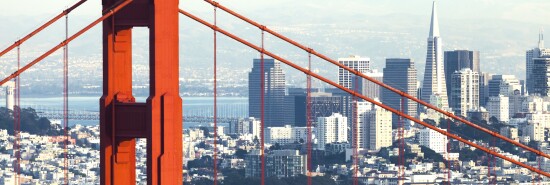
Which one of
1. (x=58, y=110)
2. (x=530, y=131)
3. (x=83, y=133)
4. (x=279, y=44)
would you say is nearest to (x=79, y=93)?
(x=58, y=110)

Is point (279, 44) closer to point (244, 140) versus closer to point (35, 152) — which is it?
point (244, 140)

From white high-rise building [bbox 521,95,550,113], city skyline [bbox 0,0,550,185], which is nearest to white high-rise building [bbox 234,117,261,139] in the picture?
city skyline [bbox 0,0,550,185]

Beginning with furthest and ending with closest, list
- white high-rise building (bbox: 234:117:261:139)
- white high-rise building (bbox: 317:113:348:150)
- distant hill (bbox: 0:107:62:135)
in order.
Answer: white high-rise building (bbox: 234:117:261:139) < white high-rise building (bbox: 317:113:348:150) < distant hill (bbox: 0:107:62:135)

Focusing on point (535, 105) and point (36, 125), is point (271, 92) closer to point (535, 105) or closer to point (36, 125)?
point (535, 105)

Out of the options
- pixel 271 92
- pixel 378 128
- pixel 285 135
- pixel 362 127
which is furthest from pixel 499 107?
pixel 285 135

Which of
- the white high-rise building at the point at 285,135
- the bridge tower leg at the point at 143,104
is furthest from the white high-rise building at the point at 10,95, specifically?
the bridge tower leg at the point at 143,104

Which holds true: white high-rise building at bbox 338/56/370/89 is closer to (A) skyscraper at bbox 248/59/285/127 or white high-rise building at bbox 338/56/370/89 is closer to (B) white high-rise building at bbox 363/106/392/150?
(B) white high-rise building at bbox 363/106/392/150
